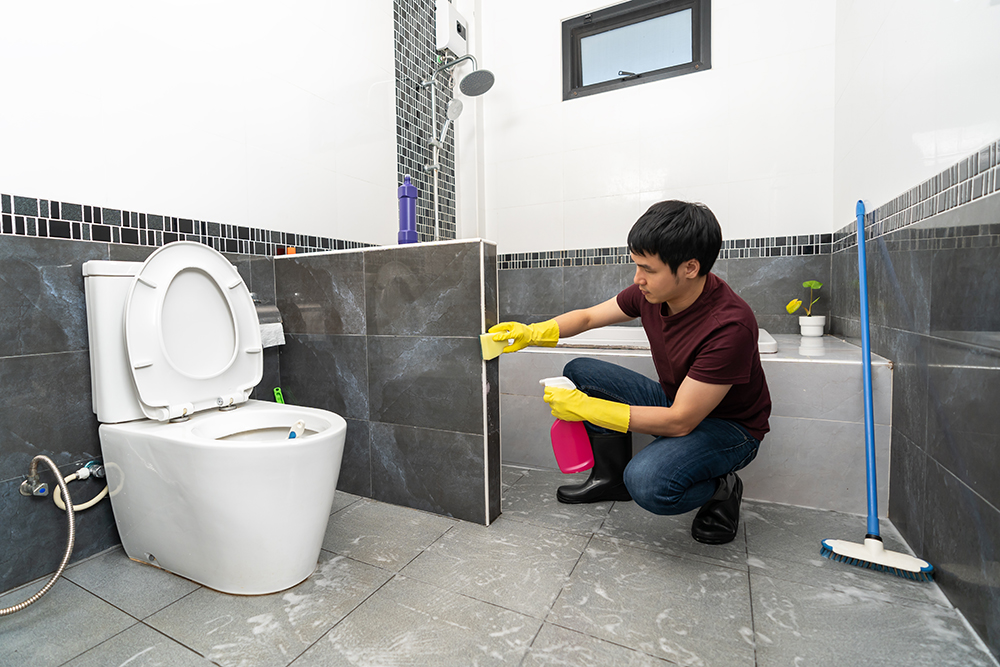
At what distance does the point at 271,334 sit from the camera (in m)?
1.69

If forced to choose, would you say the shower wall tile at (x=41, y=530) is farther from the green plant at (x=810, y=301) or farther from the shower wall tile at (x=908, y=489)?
the green plant at (x=810, y=301)

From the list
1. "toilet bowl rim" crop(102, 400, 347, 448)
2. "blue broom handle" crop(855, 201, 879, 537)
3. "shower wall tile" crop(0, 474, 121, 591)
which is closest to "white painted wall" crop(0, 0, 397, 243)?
"toilet bowl rim" crop(102, 400, 347, 448)

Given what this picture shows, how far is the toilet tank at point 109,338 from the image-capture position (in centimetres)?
123

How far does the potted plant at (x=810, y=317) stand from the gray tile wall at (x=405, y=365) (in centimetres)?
143

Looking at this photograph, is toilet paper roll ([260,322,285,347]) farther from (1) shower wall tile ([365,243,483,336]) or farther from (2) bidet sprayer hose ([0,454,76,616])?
(2) bidet sprayer hose ([0,454,76,616])

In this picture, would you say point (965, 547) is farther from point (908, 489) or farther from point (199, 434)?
point (199, 434)

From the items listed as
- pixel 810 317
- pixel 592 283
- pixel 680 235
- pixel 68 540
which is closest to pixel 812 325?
pixel 810 317

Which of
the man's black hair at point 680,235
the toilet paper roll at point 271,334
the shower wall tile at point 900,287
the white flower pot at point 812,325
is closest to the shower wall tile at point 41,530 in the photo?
the toilet paper roll at point 271,334

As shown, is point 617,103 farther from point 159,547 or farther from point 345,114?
point 159,547

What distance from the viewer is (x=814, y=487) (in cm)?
154

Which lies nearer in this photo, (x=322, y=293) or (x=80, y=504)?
(x=80, y=504)

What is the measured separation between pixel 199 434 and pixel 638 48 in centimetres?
269

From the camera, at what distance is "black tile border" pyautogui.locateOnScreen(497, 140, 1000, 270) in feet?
3.02

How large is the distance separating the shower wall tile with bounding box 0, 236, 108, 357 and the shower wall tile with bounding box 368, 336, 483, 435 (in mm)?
758
